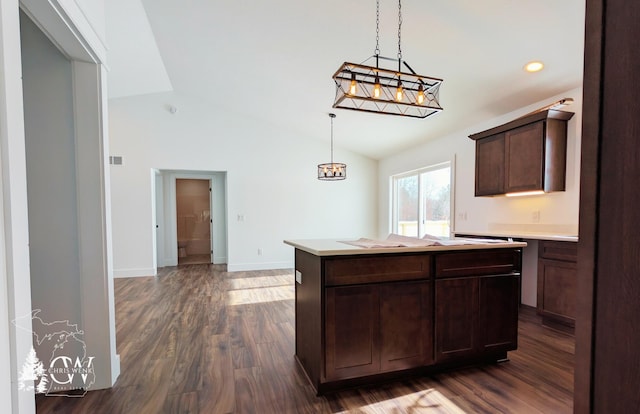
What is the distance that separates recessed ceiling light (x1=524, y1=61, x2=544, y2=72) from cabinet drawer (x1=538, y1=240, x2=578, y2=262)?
5.43 ft

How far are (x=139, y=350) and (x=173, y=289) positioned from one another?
6.91 feet

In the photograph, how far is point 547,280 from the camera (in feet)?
9.82

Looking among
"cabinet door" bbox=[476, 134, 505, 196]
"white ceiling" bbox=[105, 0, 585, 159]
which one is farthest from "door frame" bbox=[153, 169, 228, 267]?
"cabinet door" bbox=[476, 134, 505, 196]

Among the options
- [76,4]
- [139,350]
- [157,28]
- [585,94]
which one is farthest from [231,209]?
[585,94]

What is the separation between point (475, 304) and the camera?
2182mm

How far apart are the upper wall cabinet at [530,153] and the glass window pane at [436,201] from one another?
1.34m

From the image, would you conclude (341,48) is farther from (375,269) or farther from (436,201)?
(436,201)

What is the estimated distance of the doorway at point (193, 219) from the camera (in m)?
7.44

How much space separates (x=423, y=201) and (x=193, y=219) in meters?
5.49

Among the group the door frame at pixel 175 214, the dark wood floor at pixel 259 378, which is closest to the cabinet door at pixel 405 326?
the dark wood floor at pixel 259 378

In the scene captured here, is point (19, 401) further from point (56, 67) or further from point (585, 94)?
point (56, 67)

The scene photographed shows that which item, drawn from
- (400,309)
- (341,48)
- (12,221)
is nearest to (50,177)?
(12,221)

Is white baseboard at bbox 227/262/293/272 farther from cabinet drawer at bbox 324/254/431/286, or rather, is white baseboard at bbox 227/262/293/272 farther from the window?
cabinet drawer at bbox 324/254/431/286

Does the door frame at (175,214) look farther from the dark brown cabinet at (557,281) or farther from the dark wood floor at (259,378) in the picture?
the dark brown cabinet at (557,281)
